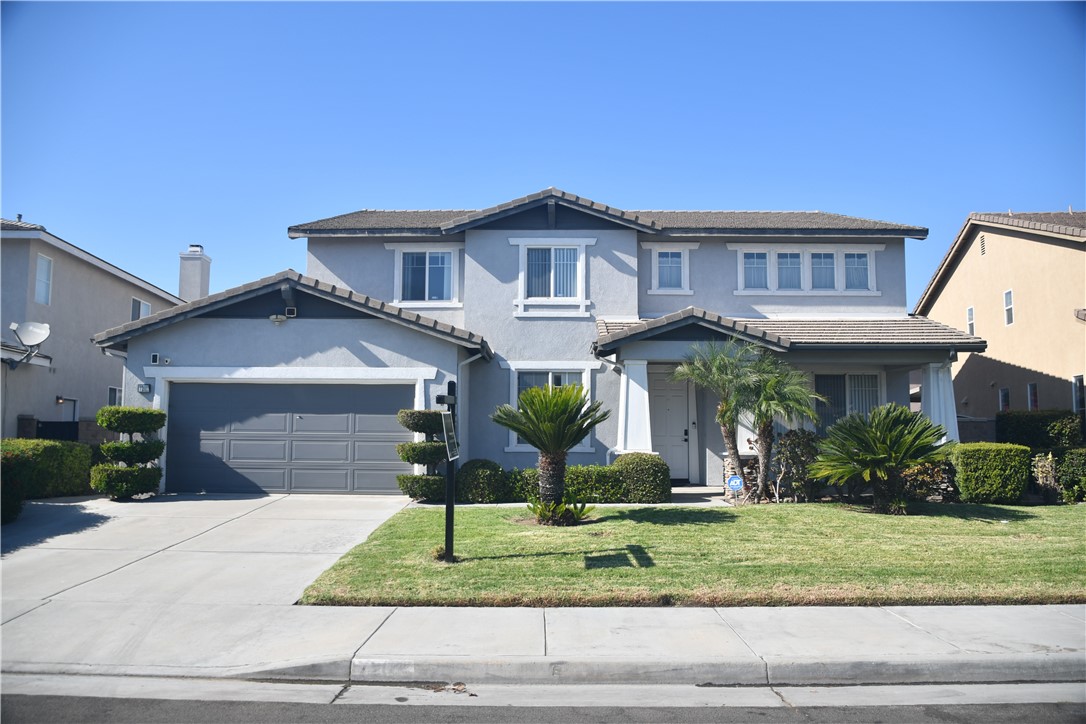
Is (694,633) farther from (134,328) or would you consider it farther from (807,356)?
(134,328)

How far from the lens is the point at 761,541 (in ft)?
34.0

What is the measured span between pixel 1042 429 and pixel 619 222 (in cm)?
1006

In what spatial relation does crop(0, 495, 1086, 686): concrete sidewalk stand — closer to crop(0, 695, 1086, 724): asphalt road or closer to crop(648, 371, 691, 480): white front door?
crop(0, 695, 1086, 724): asphalt road

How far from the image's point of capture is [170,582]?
28.1 ft

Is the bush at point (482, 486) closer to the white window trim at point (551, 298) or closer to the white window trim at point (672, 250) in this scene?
the white window trim at point (551, 298)

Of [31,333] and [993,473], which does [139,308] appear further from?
[993,473]

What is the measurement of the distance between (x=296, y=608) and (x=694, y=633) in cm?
388

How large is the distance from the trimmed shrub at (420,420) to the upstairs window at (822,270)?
9894 mm

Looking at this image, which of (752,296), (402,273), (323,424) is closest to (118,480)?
(323,424)

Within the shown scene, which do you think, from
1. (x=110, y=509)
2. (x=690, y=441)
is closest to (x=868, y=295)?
(x=690, y=441)

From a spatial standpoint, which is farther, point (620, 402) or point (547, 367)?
point (547, 367)

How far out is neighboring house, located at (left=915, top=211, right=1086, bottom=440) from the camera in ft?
63.7

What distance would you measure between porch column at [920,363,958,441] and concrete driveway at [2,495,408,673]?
1118cm

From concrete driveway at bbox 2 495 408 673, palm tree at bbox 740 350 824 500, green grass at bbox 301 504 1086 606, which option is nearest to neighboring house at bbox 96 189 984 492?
palm tree at bbox 740 350 824 500
